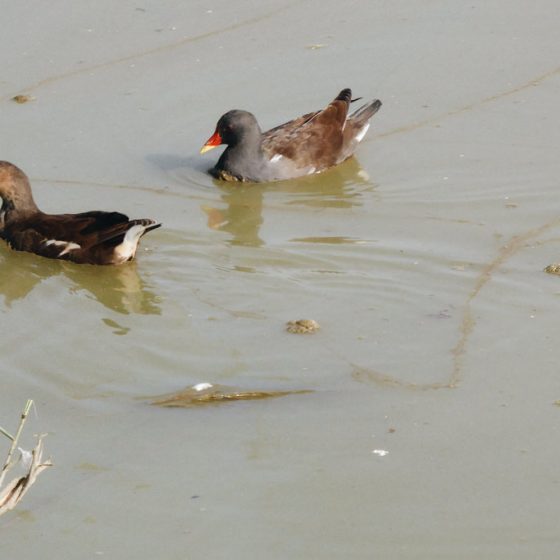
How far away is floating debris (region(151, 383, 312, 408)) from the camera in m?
6.08

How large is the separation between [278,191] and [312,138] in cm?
63

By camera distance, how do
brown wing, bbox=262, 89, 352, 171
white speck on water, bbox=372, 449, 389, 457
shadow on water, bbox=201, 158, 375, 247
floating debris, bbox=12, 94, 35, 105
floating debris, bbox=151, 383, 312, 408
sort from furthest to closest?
floating debris, bbox=12, 94, 35, 105 < brown wing, bbox=262, 89, 352, 171 < shadow on water, bbox=201, 158, 375, 247 < floating debris, bbox=151, 383, 312, 408 < white speck on water, bbox=372, 449, 389, 457

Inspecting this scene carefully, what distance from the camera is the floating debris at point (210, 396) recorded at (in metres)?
6.08

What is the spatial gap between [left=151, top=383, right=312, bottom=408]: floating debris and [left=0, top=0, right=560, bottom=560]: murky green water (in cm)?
5

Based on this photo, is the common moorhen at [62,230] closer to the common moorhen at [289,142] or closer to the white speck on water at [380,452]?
the common moorhen at [289,142]

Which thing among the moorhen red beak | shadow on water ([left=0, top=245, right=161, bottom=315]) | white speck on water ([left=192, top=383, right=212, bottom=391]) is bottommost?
shadow on water ([left=0, top=245, right=161, bottom=315])

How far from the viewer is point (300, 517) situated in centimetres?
514

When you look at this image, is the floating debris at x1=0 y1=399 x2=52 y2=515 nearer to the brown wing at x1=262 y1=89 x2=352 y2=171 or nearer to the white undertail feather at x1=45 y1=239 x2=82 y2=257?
the white undertail feather at x1=45 y1=239 x2=82 y2=257

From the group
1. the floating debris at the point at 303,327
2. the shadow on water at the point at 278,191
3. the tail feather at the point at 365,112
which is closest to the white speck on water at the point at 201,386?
the floating debris at the point at 303,327

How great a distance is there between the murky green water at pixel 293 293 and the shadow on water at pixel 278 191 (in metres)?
0.03

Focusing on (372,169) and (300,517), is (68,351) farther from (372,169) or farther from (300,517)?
(372,169)

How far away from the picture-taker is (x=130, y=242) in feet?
25.7

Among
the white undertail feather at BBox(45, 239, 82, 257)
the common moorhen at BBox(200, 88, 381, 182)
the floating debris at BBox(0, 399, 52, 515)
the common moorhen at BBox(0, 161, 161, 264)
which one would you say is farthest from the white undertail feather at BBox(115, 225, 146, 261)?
the floating debris at BBox(0, 399, 52, 515)

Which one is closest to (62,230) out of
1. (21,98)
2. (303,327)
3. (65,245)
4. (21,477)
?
(65,245)
